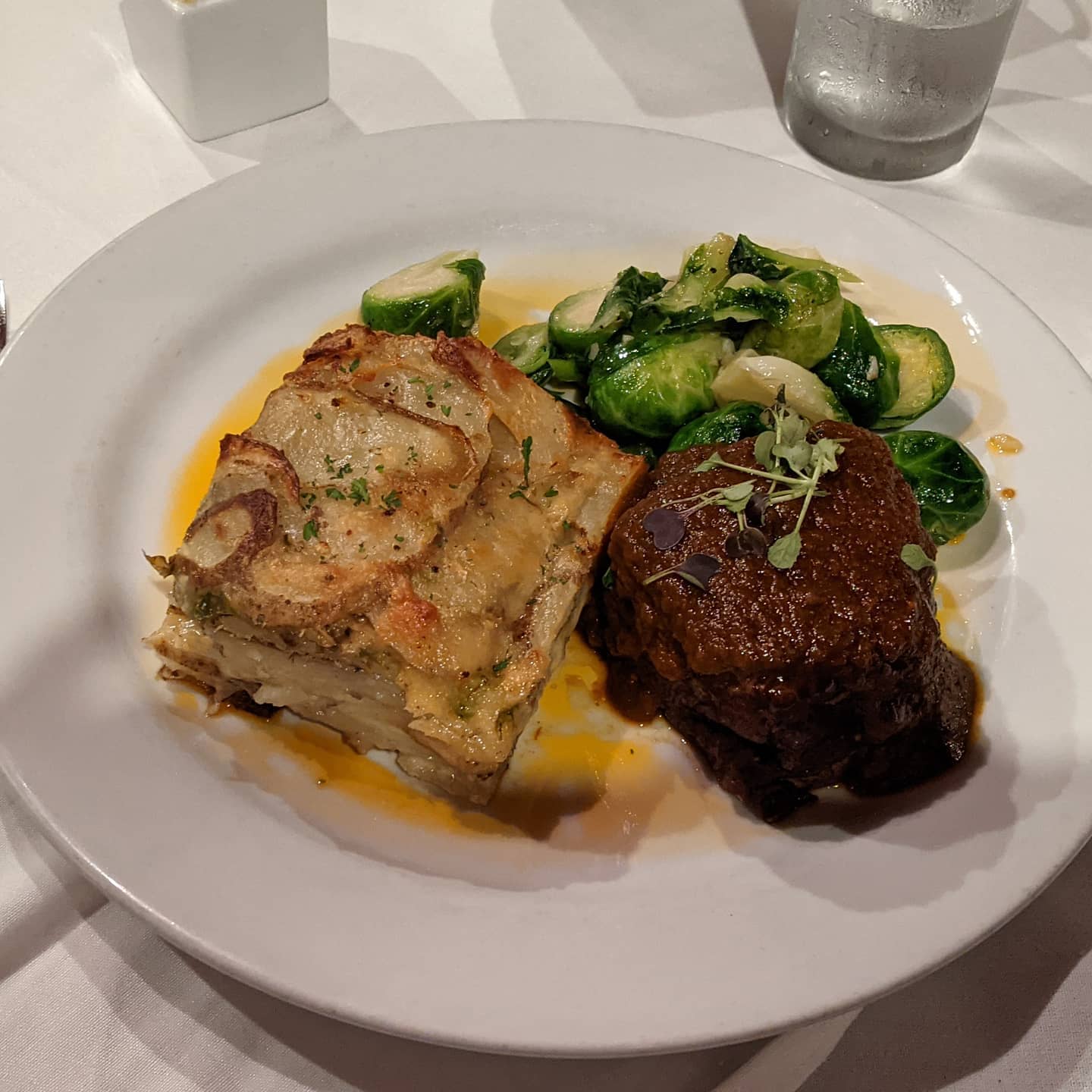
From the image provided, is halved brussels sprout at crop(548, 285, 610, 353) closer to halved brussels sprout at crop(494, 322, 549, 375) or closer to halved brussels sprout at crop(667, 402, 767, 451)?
halved brussels sprout at crop(494, 322, 549, 375)

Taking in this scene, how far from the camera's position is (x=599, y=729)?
10.8 feet

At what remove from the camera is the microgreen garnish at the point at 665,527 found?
303cm

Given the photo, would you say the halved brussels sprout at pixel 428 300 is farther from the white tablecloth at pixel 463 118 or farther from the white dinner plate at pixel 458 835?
the white tablecloth at pixel 463 118

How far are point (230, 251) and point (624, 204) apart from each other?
5.45 ft

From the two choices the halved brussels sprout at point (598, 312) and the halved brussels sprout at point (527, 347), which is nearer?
the halved brussels sprout at point (598, 312)

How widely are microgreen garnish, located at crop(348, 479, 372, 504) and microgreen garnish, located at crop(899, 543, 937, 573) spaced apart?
1591 millimetres

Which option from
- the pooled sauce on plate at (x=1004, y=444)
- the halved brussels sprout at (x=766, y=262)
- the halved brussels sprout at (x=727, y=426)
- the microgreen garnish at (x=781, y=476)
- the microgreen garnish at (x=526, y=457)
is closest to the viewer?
the microgreen garnish at (x=781, y=476)

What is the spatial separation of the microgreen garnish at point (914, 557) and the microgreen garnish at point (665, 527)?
0.65m

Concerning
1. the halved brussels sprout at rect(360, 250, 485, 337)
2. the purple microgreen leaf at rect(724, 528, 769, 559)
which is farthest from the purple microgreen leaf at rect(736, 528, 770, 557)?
the halved brussels sprout at rect(360, 250, 485, 337)

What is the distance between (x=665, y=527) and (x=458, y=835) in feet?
3.60

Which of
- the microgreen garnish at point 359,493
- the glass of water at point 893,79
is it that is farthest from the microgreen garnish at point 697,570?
the glass of water at point 893,79

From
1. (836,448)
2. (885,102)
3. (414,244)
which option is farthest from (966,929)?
(885,102)

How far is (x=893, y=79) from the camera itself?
4645mm

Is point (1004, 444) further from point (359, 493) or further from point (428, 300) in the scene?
point (359, 493)
